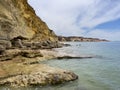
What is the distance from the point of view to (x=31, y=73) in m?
14.9

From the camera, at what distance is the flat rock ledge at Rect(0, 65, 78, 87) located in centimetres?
1383

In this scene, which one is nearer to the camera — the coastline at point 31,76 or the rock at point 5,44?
the coastline at point 31,76

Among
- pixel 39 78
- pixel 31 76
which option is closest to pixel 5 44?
pixel 31 76

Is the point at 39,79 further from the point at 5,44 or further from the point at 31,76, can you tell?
the point at 5,44

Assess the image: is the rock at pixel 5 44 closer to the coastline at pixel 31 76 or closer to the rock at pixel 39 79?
the coastline at pixel 31 76

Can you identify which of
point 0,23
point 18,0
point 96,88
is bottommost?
point 96,88

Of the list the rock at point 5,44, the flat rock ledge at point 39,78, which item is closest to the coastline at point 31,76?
the flat rock ledge at point 39,78

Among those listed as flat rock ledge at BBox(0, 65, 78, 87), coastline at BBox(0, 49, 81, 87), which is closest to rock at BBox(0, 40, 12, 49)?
coastline at BBox(0, 49, 81, 87)

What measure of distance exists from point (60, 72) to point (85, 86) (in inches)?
82.4

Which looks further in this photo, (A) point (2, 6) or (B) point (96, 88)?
(A) point (2, 6)

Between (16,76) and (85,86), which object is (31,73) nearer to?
(16,76)

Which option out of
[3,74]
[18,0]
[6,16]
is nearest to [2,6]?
[6,16]

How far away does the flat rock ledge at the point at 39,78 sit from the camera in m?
13.8

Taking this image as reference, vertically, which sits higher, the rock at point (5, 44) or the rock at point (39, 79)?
the rock at point (5, 44)
